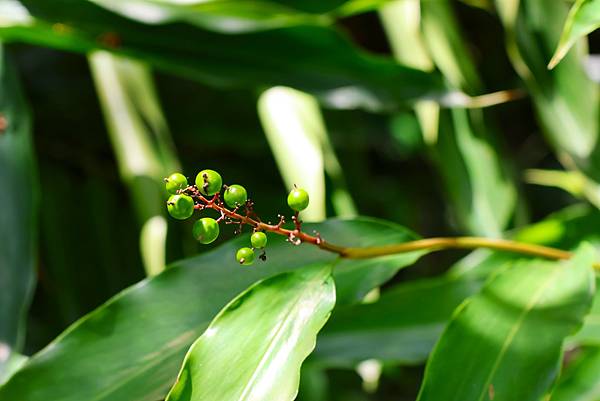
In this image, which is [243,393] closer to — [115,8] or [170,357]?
[170,357]

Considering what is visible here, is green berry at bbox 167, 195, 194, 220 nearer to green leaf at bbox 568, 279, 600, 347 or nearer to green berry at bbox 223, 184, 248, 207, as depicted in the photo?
green berry at bbox 223, 184, 248, 207

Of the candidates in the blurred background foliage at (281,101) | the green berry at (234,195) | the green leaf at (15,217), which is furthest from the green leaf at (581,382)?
the green leaf at (15,217)

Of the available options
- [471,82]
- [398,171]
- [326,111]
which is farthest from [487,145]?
[398,171]

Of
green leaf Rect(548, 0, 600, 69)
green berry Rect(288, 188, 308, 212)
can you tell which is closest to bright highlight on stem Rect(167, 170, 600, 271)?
green berry Rect(288, 188, 308, 212)

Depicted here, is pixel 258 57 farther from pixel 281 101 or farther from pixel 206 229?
pixel 206 229

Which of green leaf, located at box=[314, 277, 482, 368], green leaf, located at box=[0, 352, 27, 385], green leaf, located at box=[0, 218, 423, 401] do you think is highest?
green leaf, located at box=[0, 218, 423, 401]

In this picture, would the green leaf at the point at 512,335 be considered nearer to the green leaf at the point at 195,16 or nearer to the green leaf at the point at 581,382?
the green leaf at the point at 581,382
